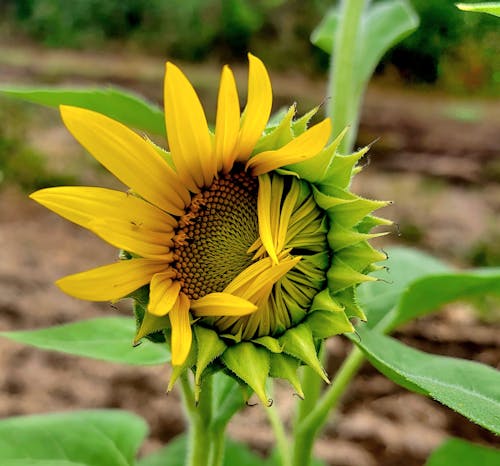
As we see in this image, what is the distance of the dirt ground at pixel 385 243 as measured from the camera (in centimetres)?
127

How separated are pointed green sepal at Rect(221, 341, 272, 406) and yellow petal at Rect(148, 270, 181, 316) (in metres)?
0.05

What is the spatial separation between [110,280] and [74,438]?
0.35m

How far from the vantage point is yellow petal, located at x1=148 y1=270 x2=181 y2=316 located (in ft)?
1.38

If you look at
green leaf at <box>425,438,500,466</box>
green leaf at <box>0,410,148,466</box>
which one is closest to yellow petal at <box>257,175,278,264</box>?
green leaf at <box>0,410,148,466</box>

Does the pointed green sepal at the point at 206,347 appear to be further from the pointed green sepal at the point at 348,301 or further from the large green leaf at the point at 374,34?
the large green leaf at the point at 374,34

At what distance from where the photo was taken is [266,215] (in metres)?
0.46

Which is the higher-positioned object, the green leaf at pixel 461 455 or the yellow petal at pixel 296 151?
the yellow petal at pixel 296 151

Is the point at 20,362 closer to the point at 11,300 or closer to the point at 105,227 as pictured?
the point at 11,300

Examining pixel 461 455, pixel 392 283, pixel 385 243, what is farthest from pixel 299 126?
pixel 385 243

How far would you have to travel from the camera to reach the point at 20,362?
1413mm

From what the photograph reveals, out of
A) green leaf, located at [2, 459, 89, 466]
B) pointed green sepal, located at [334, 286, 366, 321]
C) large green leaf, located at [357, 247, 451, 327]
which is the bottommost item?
green leaf, located at [2, 459, 89, 466]

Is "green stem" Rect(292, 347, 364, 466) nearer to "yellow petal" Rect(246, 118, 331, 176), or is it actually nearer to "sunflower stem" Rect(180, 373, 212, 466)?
"sunflower stem" Rect(180, 373, 212, 466)

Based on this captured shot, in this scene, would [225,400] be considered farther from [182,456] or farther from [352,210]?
[182,456]

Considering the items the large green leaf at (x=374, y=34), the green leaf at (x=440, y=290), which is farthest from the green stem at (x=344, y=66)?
the green leaf at (x=440, y=290)
